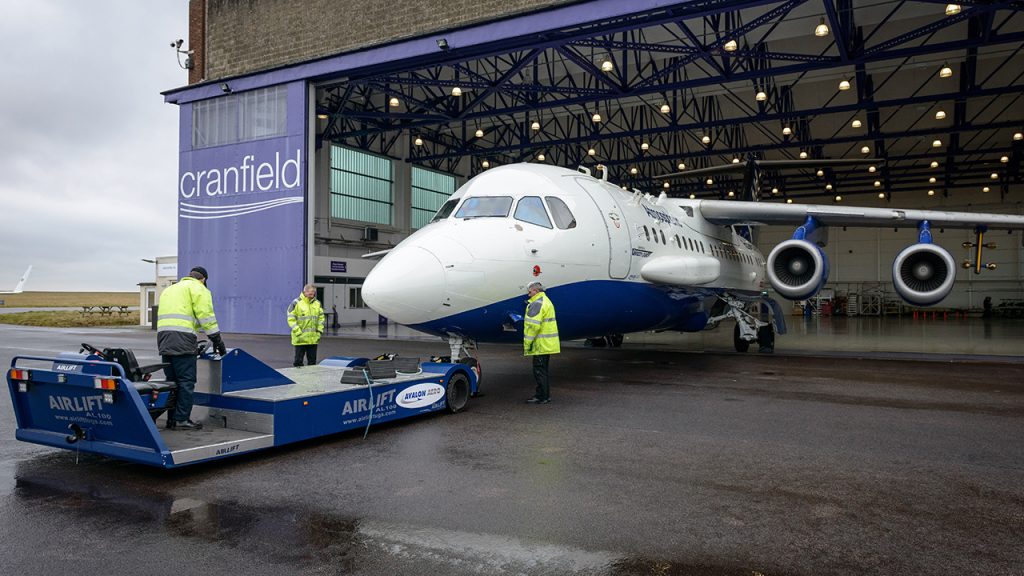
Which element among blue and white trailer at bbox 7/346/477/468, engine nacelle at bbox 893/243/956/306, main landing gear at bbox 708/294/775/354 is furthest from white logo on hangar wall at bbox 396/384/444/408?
engine nacelle at bbox 893/243/956/306

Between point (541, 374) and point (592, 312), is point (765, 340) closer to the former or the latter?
point (592, 312)

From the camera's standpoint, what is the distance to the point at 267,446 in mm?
6488

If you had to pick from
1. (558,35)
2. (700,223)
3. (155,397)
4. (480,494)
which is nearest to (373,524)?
(480,494)

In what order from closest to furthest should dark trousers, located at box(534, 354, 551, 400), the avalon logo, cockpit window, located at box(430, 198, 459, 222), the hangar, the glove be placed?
the glove, dark trousers, located at box(534, 354, 551, 400), cockpit window, located at box(430, 198, 459, 222), the hangar, the avalon logo

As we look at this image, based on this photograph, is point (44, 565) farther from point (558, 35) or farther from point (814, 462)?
point (558, 35)

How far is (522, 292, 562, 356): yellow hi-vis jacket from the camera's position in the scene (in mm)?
9438

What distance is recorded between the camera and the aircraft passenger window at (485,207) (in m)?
9.91

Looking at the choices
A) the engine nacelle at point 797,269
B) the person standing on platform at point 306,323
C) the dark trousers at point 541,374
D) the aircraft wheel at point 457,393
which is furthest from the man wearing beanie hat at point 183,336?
the engine nacelle at point 797,269

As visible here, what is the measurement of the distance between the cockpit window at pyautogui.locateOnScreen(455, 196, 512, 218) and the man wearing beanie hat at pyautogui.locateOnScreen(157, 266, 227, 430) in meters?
4.05

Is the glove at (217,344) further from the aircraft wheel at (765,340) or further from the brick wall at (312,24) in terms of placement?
the aircraft wheel at (765,340)

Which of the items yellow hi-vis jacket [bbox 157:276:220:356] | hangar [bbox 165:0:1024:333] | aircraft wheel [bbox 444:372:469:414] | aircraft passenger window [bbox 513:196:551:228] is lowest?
aircraft wheel [bbox 444:372:469:414]

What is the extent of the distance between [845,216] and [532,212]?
8.83m

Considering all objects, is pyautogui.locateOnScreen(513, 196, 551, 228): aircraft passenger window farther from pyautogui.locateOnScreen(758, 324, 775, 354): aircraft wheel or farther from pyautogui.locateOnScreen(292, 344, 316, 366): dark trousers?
pyautogui.locateOnScreen(758, 324, 775, 354): aircraft wheel

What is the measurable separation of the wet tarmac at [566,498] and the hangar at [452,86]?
40.9ft
